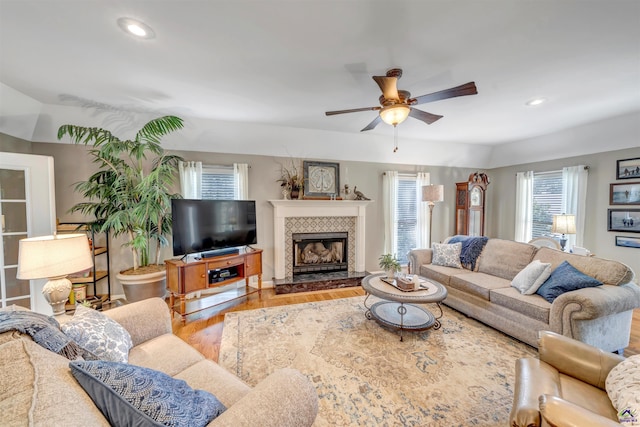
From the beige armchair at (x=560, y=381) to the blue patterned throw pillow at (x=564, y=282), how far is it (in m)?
1.13

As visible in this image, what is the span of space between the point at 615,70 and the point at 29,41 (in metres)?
4.98

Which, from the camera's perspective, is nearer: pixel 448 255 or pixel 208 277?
pixel 208 277

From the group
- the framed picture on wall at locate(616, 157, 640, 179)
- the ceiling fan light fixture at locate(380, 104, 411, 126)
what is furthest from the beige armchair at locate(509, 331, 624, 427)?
the framed picture on wall at locate(616, 157, 640, 179)

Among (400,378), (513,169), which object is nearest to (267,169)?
(400,378)

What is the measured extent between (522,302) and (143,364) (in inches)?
125

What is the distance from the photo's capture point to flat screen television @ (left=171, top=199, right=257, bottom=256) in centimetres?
314

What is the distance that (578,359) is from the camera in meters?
1.38

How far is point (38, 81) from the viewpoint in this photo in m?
2.45

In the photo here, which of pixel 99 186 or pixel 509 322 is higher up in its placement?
pixel 99 186

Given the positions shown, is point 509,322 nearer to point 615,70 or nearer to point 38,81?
point 615,70

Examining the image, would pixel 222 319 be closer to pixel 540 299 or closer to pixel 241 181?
pixel 241 181

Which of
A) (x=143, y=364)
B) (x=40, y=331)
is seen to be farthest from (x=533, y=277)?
(x=40, y=331)

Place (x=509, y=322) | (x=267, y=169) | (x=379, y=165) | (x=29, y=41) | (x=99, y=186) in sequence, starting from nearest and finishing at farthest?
(x=29, y=41)
(x=509, y=322)
(x=99, y=186)
(x=267, y=169)
(x=379, y=165)

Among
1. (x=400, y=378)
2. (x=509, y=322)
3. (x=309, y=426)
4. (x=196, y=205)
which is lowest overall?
(x=400, y=378)
